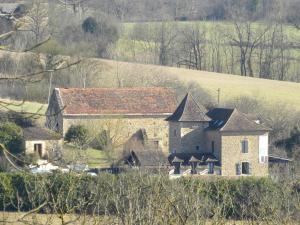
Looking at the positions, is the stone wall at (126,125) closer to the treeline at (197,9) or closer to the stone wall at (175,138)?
the stone wall at (175,138)

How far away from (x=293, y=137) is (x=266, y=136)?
1.46m

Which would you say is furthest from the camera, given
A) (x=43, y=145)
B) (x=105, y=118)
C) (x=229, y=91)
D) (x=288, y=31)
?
(x=288, y=31)

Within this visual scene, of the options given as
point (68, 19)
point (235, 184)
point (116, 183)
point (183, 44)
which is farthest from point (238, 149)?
point (183, 44)

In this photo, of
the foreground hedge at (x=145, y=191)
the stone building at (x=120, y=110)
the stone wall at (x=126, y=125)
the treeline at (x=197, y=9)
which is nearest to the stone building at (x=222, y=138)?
the stone wall at (x=126, y=125)

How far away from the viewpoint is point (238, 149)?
35.2 metres

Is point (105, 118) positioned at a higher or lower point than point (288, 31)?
lower

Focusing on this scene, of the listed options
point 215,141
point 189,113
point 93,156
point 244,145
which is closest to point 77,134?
point 93,156

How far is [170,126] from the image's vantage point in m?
38.2

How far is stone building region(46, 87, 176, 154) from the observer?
127 feet

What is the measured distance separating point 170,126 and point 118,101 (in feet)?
10.7

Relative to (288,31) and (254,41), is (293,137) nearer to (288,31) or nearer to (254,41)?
(254,41)

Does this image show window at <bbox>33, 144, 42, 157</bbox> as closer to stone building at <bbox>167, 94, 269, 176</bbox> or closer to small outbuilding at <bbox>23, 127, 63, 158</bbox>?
small outbuilding at <bbox>23, 127, 63, 158</bbox>

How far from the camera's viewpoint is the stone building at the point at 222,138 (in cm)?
3469

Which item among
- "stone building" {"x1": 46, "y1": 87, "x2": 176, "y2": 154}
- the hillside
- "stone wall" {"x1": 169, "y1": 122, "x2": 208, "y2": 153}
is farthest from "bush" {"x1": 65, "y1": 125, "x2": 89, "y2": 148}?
Result: the hillside
